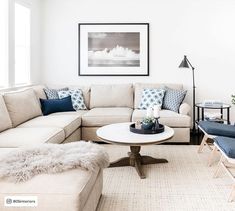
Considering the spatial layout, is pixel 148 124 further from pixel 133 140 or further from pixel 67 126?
pixel 67 126

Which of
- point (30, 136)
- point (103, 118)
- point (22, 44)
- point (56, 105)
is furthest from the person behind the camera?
point (22, 44)

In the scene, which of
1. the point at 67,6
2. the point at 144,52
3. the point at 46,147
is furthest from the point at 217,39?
the point at 46,147

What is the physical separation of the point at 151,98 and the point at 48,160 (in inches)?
126

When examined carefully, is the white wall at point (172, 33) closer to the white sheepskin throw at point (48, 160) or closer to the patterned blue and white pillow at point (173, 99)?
the patterned blue and white pillow at point (173, 99)

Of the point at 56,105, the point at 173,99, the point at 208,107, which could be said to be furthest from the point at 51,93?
the point at 208,107

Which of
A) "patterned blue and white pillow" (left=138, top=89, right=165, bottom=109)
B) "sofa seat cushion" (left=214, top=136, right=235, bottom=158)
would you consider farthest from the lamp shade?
"sofa seat cushion" (left=214, top=136, right=235, bottom=158)

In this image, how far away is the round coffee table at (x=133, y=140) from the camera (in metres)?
3.28

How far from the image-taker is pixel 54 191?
190 cm

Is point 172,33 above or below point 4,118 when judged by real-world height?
above

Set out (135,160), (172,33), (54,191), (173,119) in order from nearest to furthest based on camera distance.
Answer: (54,191)
(135,160)
(173,119)
(172,33)

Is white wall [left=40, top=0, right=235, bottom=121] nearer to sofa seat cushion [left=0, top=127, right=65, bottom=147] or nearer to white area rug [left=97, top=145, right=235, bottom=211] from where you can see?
white area rug [left=97, top=145, right=235, bottom=211]

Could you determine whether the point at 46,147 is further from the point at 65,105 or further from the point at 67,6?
the point at 67,6

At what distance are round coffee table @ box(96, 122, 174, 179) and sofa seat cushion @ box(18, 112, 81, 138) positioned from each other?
55cm

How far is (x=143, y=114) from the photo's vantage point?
4.80m
